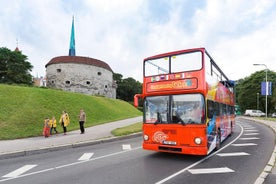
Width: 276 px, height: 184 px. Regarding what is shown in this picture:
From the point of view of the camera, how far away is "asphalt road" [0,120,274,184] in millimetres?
7000

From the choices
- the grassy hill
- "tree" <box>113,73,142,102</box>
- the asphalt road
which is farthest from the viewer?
"tree" <box>113,73,142,102</box>

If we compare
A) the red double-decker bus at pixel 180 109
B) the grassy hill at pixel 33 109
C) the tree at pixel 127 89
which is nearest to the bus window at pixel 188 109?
the red double-decker bus at pixel 180 109

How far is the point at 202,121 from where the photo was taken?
923 cm

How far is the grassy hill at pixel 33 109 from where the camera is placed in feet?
63.8

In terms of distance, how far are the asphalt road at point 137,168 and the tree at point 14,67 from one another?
2032 inches

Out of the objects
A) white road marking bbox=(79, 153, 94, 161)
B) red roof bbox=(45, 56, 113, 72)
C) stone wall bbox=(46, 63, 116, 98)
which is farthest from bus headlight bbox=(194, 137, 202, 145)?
red roof bbox=(45, 56, 113, 72)

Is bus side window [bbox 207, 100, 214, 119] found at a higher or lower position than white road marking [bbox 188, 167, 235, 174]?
higher

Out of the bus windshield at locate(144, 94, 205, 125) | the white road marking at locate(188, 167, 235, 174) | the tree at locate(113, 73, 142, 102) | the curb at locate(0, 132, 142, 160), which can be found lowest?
the curb at locate(0, 132, 142, 160)

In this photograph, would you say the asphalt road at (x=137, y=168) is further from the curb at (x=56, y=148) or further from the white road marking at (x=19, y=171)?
the curb at (x=56, y=148)

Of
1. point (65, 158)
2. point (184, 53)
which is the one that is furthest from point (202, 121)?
point (65, 158)

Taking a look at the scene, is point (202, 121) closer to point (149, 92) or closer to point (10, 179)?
point (149, 92)

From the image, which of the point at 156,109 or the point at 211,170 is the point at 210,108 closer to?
the point at 156,109

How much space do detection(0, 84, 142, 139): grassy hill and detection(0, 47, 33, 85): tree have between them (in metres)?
28.2

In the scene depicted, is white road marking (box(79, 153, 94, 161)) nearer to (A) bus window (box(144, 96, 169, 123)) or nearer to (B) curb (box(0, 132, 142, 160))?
(B) curb (box(0, 132, 142, 160))
